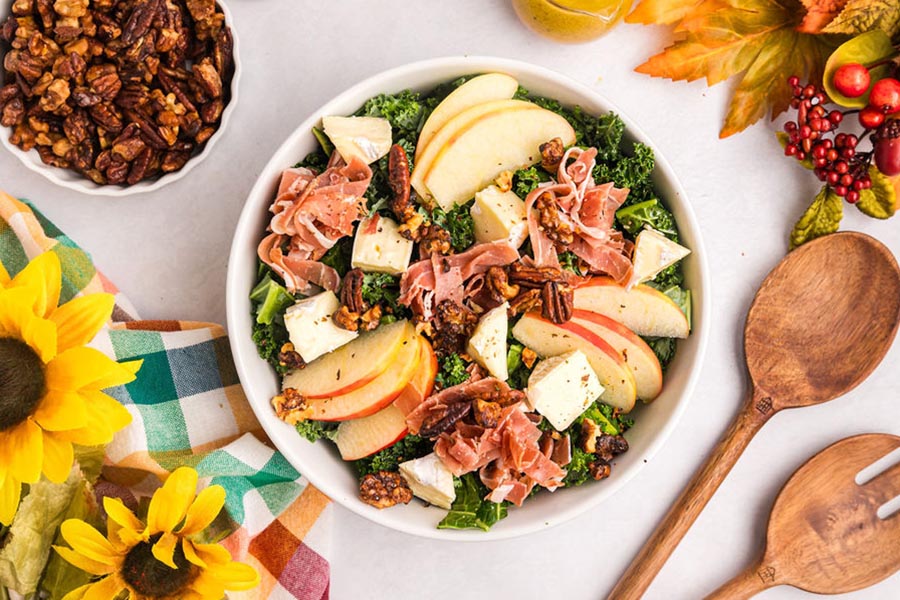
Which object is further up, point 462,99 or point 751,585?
point 462,99

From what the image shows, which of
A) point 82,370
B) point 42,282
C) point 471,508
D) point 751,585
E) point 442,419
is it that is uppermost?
point 42,282

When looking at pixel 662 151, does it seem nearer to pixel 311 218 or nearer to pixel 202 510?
pixel 311 218

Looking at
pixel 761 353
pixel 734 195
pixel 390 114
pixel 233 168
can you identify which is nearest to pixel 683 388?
pixel 761 353

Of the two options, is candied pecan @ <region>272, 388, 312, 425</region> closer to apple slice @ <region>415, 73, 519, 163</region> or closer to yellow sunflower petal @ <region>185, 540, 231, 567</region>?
yellow sunflower petal @ <region>185, 540, 231, 567</region>

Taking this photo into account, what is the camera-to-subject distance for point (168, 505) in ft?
4.71

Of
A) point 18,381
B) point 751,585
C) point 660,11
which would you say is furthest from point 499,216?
point 751,585

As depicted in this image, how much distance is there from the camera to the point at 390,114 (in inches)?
63.4

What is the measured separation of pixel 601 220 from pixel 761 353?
57 cm

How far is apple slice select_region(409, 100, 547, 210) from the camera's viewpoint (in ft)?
5.15

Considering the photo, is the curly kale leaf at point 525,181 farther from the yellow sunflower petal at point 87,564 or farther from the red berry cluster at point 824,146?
the yellow sunflower petal at point 87,564

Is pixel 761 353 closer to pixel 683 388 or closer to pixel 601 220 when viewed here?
pixel 683 388

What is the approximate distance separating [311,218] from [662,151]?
2.78ft

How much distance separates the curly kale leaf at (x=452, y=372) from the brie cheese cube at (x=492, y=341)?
32 mm

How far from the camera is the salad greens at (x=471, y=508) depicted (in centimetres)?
162
